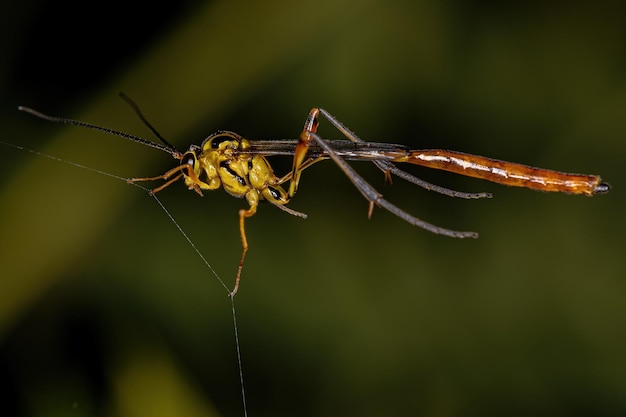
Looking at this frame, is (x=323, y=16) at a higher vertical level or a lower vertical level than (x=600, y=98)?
higher

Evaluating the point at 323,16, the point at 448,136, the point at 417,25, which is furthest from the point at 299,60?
the point at 448,136

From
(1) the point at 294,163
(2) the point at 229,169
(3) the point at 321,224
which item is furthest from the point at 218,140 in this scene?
(3) the point at 321,224

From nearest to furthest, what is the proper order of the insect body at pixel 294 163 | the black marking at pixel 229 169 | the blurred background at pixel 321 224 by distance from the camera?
the insect body at pixel 294 163
the black marking at pixel 229 169
the blurred background at pixel 321 224

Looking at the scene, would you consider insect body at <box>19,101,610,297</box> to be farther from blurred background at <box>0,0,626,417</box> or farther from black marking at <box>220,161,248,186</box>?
blurred background at <box>0,0,626,417</box>

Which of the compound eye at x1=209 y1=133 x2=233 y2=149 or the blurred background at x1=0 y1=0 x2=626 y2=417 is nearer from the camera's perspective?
the compound eye at x1=209 y1=133 x2=233 y2=149

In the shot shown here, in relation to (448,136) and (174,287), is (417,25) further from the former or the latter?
(174,287)

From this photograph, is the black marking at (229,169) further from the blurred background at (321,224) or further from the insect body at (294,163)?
the blurred background at (321,224)

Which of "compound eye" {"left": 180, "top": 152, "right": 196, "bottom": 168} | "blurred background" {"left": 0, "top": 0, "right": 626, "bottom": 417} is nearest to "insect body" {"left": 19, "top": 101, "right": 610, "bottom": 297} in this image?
"compound eye" {"left": 180, "top": 152, "right": 196, "bottom": 168}

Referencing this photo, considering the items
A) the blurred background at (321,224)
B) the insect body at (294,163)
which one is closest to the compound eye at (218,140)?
the insect body at (294,163)
